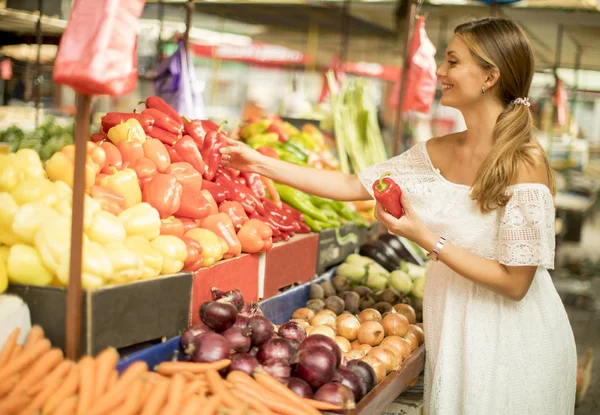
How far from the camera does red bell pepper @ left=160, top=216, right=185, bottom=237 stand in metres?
2.63

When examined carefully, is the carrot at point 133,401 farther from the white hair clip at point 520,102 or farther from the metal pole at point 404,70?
the metal pole at point 404,70

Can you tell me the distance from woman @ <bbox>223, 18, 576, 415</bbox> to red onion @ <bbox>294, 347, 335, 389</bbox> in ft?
1.89

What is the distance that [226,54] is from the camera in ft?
48.0

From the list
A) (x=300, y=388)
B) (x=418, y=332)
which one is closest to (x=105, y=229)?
(x=300, y=388)

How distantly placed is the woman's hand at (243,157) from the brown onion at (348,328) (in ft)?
2.74

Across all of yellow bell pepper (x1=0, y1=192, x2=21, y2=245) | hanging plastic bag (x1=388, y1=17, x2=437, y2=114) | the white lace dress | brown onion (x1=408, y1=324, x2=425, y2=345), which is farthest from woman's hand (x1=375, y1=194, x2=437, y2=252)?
hanging plastic bag (x1=388, y1=17, x2=437, y2=114)

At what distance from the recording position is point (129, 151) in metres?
2.84

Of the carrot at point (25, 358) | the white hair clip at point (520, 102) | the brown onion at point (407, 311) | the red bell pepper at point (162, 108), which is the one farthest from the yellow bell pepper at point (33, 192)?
the brown onion at point (407, 311)

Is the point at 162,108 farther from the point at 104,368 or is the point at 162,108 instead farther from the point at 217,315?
the point at 104,368

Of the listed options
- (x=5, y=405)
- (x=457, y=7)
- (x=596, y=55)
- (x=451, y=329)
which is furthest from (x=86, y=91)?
(x=596, y=55)

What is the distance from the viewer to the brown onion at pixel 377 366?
8.52ft

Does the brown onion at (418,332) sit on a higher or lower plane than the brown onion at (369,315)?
lower

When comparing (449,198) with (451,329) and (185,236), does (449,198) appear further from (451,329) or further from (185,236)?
(185,236)

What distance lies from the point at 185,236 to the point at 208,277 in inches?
7.7
